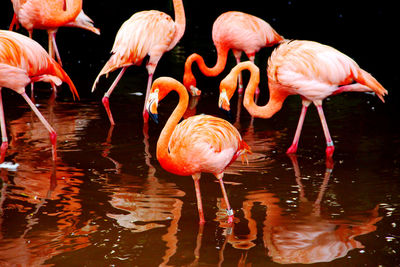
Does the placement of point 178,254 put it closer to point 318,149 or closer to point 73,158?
point 73,158

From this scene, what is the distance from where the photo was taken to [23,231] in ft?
12.8

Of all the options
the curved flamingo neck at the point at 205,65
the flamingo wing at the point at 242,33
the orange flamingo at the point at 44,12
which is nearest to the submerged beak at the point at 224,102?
the curved flamingo neck at the point at 205,65

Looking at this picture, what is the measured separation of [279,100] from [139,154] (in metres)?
1.37

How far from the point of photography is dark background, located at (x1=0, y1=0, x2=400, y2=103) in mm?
9734

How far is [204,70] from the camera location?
762 centimetres

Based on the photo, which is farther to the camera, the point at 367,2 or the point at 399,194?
the point at 367,2

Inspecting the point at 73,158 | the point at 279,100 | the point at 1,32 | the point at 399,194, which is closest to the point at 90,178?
the point at 73,158


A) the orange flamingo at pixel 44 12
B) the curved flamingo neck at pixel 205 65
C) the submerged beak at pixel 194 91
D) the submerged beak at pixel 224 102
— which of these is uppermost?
the orange flamingo at pixel 44 12

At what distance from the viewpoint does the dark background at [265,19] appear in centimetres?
973

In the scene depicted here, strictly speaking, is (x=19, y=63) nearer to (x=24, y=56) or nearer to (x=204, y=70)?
(x=24, y=56)

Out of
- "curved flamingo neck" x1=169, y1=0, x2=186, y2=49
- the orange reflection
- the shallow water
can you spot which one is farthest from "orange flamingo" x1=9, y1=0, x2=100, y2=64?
the orange reflection

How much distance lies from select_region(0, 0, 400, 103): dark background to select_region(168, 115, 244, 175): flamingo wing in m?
4.31

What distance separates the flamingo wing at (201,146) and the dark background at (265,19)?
431cm

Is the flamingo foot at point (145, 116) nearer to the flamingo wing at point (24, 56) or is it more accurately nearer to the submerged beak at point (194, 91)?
the submerged beak at point (194, 91)
